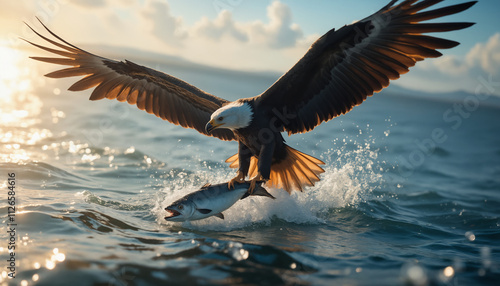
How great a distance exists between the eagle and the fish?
0.14 m

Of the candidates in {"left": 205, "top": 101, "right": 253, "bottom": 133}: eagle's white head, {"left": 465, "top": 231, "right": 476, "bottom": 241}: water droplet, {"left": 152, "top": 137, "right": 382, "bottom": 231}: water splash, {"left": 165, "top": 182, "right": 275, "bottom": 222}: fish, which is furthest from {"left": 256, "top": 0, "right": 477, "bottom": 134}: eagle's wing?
{"left": 465, "top": 231, "right": 476, "bottom": 241}: water droplet

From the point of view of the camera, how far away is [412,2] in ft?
15.4

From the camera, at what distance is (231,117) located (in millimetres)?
5223

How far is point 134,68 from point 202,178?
2476 millimetres

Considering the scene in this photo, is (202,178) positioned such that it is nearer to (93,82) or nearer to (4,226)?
(93,82)

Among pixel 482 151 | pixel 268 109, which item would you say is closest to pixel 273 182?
pixel 268 109

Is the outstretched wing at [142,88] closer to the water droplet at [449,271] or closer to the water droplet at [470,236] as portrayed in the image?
the water droplet at [449,271]

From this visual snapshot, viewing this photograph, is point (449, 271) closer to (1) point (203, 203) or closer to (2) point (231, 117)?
(1) point (203, 203)

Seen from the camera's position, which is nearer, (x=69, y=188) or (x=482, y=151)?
(x=69, y=188)

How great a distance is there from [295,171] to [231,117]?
1282 mm

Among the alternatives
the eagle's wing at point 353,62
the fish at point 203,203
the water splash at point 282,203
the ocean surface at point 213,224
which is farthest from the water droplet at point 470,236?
the fish at point 203,203

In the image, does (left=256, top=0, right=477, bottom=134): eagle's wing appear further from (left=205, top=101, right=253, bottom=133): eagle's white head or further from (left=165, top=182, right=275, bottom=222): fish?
(left=165, top=182, right=275, bottom=222): fish

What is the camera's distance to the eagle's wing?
482 cm

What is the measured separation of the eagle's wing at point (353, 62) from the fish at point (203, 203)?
120cm
